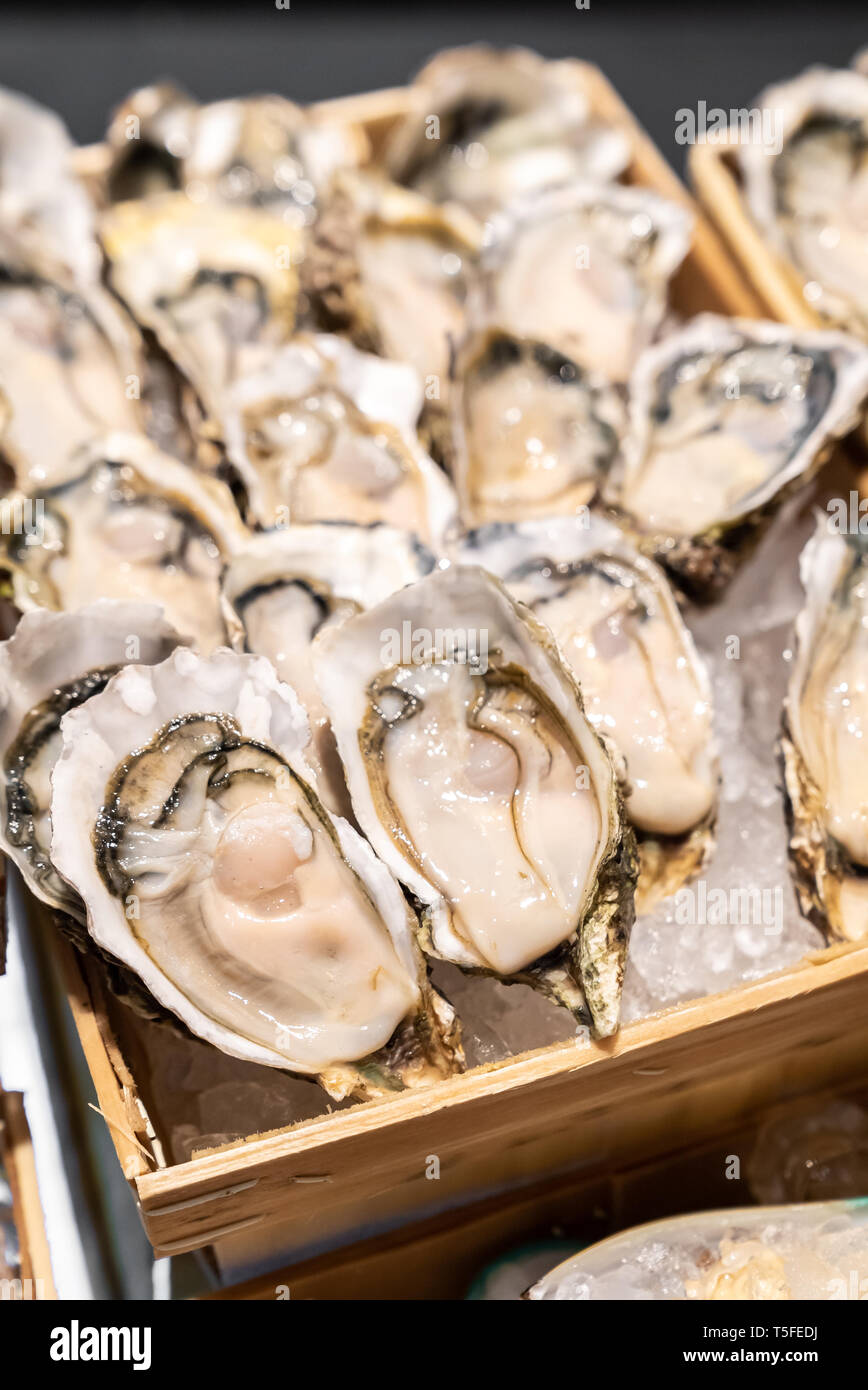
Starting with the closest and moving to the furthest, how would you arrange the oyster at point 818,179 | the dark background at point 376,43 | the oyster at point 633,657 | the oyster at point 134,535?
the oyster at point 633,657, the oyster at point 134,535, the oyster at point 818,179, the dark background at point 376,43

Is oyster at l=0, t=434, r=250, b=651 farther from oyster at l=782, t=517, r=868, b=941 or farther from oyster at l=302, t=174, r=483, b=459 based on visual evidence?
oyster at l=782, t=517, r=868, b=941

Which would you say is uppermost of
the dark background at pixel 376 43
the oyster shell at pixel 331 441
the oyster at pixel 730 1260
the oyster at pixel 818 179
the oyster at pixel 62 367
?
the dark background at pixel 376 43

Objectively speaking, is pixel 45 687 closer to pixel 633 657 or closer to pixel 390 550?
pixel 390 550

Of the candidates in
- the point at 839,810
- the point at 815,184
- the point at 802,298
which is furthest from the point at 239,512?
the point at 815,184

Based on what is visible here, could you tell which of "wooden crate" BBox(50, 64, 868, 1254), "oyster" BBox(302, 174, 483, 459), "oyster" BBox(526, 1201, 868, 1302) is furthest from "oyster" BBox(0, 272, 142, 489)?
Answer: "oyster" BBox(526, 1201, 868, 1302)

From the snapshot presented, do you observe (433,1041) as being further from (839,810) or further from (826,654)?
(826,654)

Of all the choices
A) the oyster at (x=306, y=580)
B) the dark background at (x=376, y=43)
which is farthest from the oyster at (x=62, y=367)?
the dark background at (x=376, y=43)

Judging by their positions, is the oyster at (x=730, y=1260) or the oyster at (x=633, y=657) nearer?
the oyster at (x=730, y=1260)

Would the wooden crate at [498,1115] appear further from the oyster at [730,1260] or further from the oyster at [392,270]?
the oyster at [392,270]
